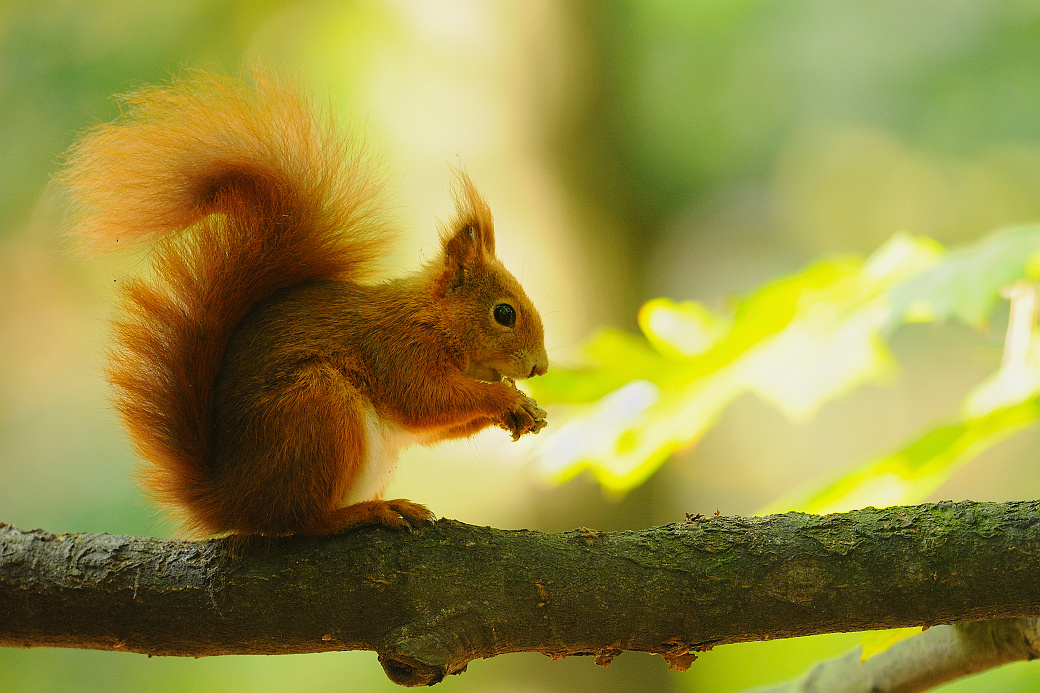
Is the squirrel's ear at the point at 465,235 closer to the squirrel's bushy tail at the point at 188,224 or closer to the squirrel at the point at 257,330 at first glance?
the squirrel at the point at 257,330

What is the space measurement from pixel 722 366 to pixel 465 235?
23.2 inches

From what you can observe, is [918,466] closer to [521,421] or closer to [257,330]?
[521,421]

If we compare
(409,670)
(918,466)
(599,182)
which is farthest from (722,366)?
(599,182)

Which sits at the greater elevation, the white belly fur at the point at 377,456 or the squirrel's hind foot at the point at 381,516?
the white belly fur at the point at 377,456

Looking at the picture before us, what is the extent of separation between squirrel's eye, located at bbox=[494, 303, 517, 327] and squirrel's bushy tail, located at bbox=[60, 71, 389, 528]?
0.95ft

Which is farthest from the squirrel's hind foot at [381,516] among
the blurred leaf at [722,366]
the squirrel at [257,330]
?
the blurred leaf at [722,366]

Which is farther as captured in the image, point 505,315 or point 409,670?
point 505,315

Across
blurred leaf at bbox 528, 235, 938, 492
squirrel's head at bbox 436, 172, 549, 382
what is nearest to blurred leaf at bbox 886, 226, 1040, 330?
blurred leaf at bbox 528, 235, 938, 492

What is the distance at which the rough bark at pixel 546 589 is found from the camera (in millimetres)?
946

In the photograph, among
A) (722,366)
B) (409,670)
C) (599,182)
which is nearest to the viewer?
(409,670)

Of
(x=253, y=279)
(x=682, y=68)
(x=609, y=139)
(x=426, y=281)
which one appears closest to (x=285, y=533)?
(x=253, y=279)

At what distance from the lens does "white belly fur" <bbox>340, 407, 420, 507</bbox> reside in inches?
41.1

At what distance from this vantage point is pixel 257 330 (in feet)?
3.50

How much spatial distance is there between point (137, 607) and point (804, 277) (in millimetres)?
1225
